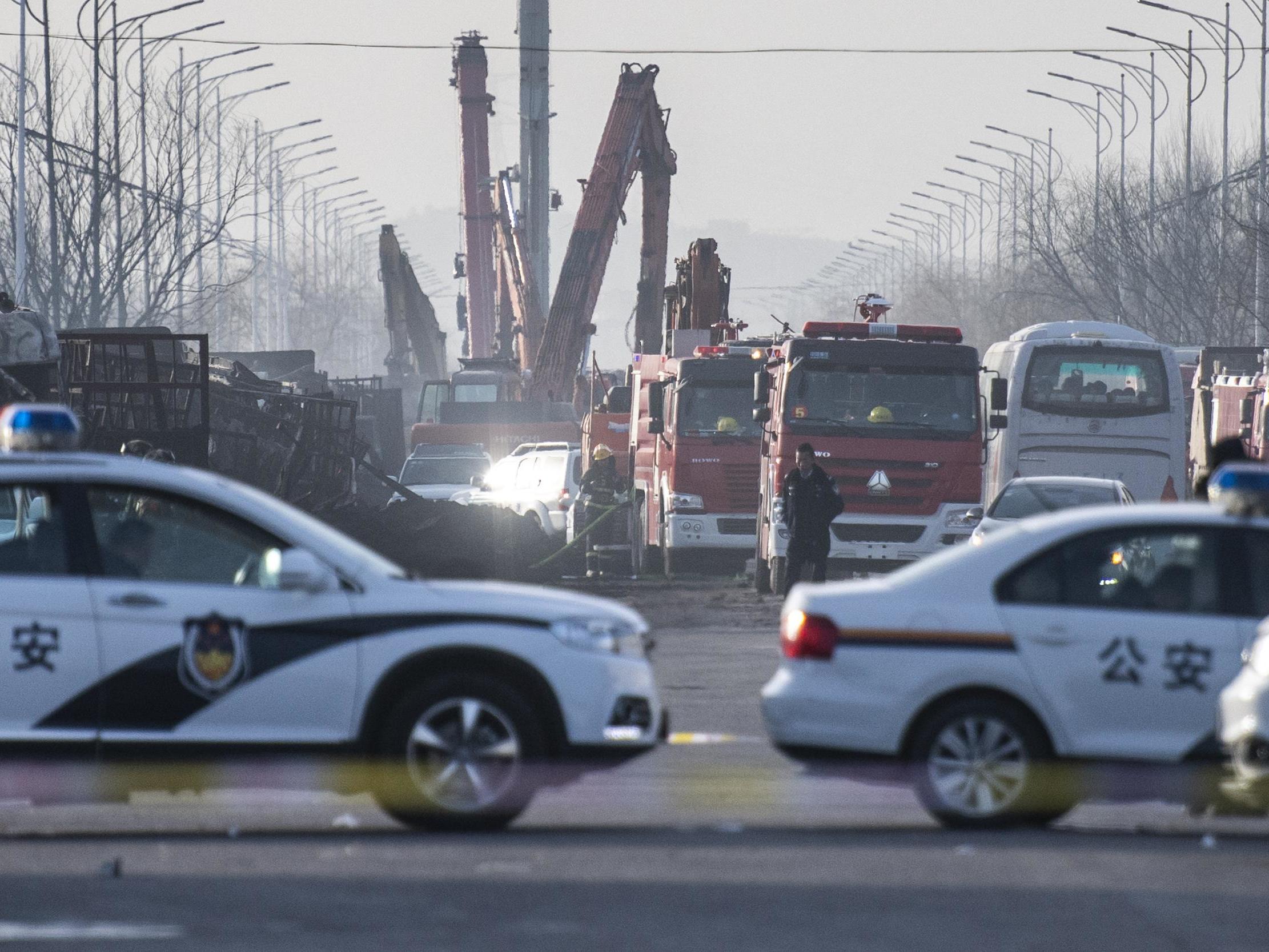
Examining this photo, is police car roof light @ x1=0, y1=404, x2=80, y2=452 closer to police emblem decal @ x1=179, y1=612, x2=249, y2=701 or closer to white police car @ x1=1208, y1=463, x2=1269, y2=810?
police emblem decal @ x1=179, y1=612, x2=249, y2=701

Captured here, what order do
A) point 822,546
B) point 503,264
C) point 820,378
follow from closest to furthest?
1. point 822,546
2. point 820,378
3. point 503,264

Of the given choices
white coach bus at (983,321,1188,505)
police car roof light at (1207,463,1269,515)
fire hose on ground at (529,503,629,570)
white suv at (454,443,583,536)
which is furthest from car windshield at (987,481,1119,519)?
police car roof light at (1207,463,1269,515)

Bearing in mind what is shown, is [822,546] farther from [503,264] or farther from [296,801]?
[503,264]

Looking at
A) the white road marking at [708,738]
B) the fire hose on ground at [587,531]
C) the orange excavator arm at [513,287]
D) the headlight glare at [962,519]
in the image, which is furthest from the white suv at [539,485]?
the orange excavator arm at [513,287]

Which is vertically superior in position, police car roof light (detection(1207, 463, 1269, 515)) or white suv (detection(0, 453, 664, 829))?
police car roof light (detection(1207, 463, 1269, 515))

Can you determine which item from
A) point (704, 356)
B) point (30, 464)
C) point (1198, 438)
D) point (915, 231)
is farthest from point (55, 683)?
point (915, 231)

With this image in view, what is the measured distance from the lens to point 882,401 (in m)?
23.3

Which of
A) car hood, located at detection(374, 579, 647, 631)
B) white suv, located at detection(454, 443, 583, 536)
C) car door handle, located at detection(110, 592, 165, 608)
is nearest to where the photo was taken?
car door handle, located at detection(110, 592, 165, 608)

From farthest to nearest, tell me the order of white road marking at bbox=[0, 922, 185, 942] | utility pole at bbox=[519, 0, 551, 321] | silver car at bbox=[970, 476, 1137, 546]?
utility pole at bbox=[519, 0, 551, 321]
silver car at bbox=[970, 476, 1137, 546]
white road marking at bbox=[0, 922, 185, 942]

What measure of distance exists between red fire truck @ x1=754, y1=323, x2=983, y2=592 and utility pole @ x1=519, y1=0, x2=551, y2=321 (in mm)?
43347

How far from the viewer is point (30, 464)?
915 centimetres

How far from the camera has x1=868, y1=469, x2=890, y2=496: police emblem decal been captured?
2334 cm

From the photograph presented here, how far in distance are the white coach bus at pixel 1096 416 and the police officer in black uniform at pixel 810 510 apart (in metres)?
6.10

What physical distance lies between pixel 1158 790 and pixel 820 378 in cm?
1428
